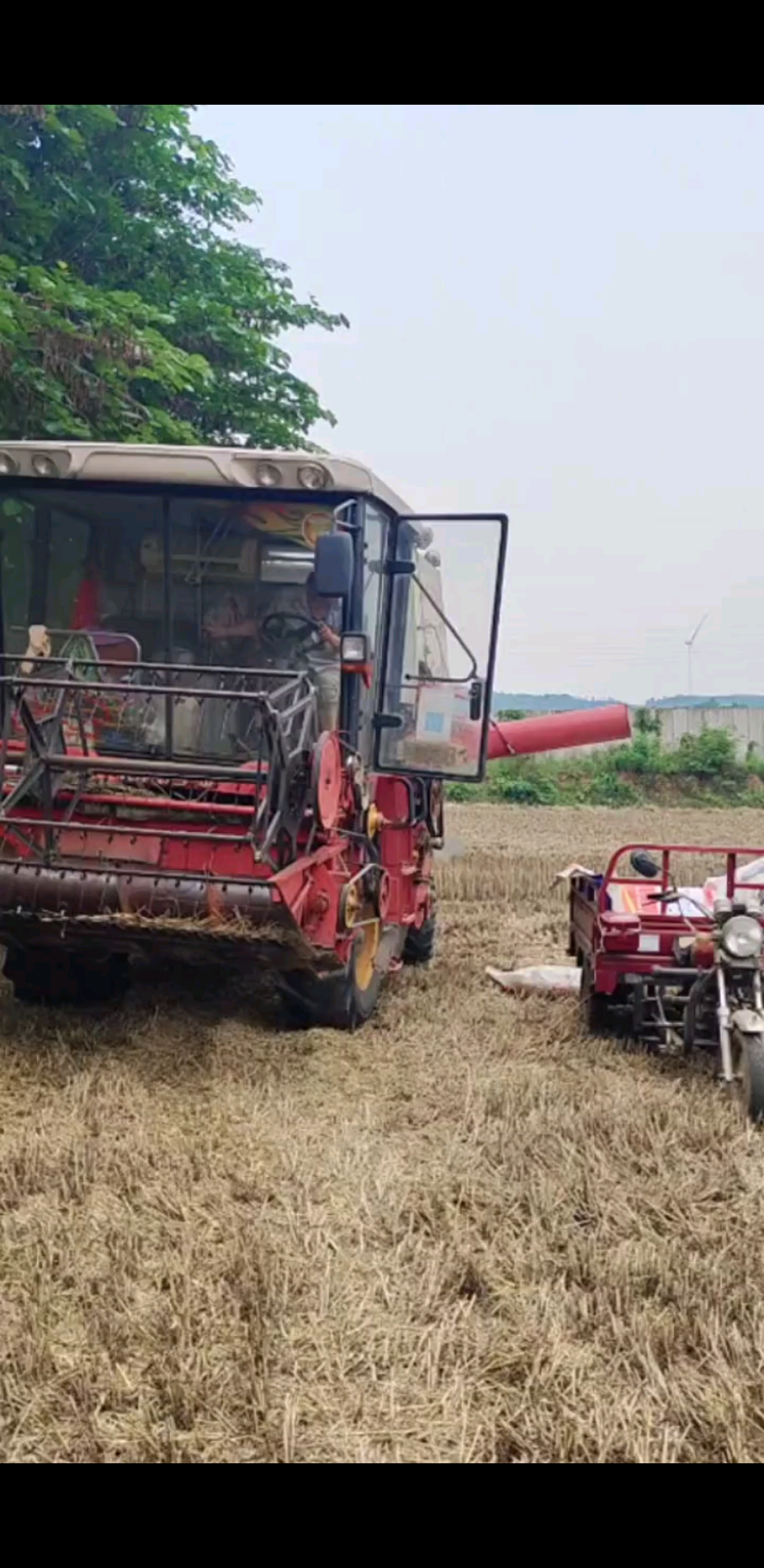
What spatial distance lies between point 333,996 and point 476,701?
162 cm

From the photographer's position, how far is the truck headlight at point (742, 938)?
4.71 meters

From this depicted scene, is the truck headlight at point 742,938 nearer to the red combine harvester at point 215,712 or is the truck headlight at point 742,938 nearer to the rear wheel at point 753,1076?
the rear wheel at point 753,1076

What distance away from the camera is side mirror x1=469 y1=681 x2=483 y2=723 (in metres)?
6.00

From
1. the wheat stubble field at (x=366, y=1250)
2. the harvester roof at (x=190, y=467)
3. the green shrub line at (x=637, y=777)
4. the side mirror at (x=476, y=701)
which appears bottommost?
the green shrub line at (x=637, y=777)

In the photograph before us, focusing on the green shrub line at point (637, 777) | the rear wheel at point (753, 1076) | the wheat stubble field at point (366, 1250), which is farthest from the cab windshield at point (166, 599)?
the green shrub line at point (637, 777)

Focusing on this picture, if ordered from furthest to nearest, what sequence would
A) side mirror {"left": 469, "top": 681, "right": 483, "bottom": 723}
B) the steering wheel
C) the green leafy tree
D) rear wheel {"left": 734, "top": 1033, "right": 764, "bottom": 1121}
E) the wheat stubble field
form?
the green leafy tree < side mirror {"left": 469, "top": 681, "right": 483, "bottom": 723} < the steering wheel < rear wheel {"left": 734, "top": 1033, "right": 764, "bottom": 1121} < the wheat stubble field

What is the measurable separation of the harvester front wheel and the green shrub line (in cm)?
2086

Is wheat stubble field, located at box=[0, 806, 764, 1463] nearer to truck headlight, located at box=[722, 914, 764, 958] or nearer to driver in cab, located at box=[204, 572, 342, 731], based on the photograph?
truck headlight, located at box=[722, 914, 764, 958]

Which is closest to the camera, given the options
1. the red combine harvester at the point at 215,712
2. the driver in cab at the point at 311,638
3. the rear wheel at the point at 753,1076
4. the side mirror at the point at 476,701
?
the rear wheel at the point at 753,1076

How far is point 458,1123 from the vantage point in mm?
4184

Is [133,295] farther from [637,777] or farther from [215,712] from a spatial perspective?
[637,777]

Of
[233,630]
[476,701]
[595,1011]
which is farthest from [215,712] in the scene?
[595,1011]

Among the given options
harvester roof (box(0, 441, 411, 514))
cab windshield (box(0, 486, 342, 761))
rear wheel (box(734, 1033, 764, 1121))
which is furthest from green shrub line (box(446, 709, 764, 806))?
rear wheel (box(734, 1033, 764, 1121))
